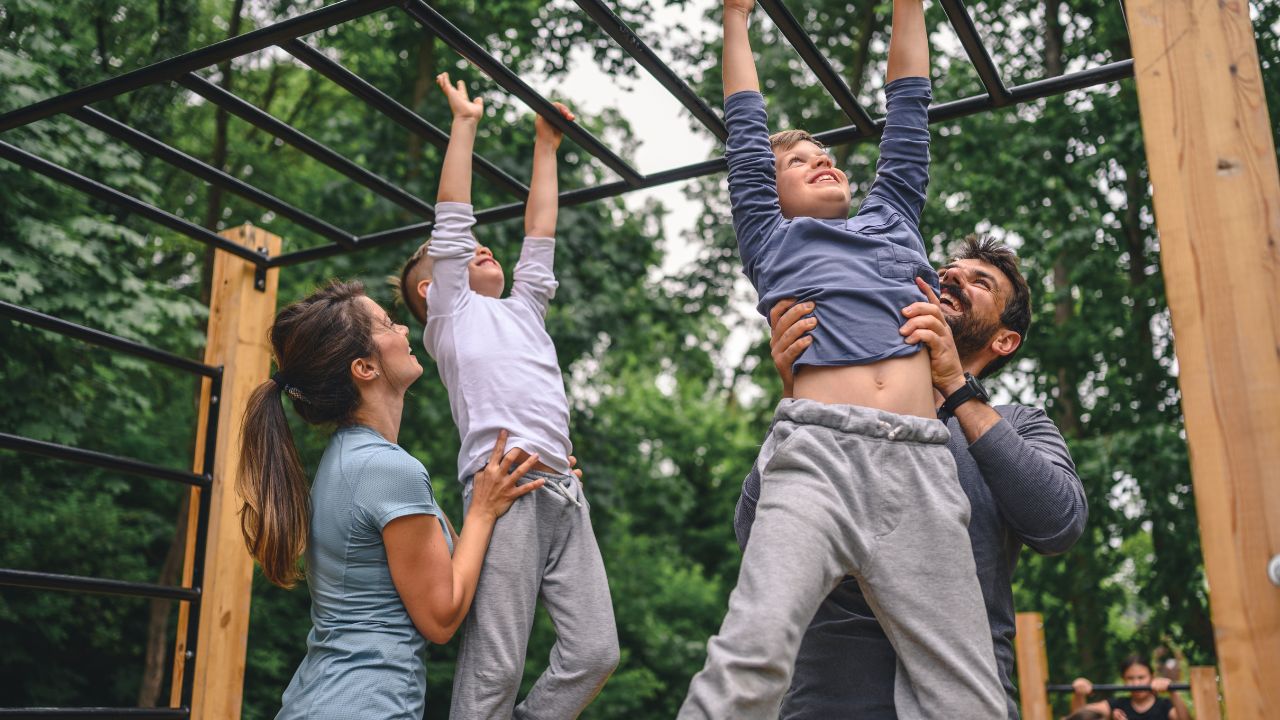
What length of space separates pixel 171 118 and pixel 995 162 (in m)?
6.73

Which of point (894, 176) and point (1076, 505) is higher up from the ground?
point (894, 176)

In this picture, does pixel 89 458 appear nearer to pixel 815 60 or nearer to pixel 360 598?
pixel 360 598

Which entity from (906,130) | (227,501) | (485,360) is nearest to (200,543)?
(227,501)

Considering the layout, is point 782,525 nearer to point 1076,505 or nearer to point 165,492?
point 1076,505

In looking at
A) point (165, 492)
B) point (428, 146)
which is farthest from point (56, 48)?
point (165, 492)

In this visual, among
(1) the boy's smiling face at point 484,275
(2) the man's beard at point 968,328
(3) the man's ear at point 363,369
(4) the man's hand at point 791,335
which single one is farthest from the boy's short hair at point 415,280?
(2) the man's beard at point 968,328

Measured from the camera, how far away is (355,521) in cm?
196

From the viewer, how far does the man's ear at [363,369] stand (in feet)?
7.01

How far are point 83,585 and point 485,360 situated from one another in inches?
48.5

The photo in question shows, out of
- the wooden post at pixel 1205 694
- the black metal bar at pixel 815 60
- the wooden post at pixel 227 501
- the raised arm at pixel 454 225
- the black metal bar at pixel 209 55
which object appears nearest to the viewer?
the black metal bar at pixel 209 55

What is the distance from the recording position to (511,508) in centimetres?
212

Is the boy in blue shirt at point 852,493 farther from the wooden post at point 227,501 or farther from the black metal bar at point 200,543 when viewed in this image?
the black metal bar at point 200,543

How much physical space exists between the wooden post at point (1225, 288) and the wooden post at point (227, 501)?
2.23m

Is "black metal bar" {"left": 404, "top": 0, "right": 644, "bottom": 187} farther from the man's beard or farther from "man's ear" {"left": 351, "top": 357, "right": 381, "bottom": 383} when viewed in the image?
the man's beard
